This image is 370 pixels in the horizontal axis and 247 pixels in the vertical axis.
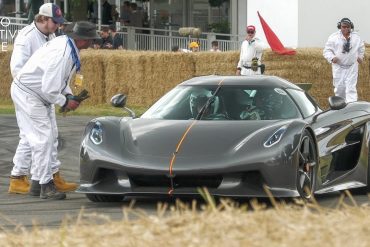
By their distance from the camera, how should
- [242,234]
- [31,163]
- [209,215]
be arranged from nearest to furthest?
[242,234] < [209,215] < [31,163]

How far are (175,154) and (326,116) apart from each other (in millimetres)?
2019

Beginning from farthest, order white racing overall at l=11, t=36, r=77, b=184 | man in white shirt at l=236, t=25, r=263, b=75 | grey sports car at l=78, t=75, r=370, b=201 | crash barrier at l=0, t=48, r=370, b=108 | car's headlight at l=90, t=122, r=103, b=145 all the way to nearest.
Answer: crash barrier at l=0, t=48, r=370, b=108 → man in white shirt at l=236, t=25, r=263, b=75 → white racing overall at l=11, t=36, r=77, b=184 → car's headlight at l=90, t=122, r=103, b=145 → grey sports car at l=78, t=75, r=370, b=201

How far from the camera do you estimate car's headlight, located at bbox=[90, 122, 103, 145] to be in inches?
428

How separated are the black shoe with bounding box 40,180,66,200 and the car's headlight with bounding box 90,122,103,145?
2.83ft

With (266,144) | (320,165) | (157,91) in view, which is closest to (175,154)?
(266,144)

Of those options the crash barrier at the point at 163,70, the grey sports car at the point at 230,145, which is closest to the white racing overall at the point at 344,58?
the crash barrier at the point at 163,70

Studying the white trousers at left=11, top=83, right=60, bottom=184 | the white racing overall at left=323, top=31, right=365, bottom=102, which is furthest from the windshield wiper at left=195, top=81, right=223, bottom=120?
the white racing overall at left=323, top=31, right=365, bottom=102

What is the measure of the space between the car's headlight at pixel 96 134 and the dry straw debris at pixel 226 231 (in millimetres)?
4393

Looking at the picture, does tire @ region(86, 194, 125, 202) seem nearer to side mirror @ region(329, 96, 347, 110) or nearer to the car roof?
the car roof

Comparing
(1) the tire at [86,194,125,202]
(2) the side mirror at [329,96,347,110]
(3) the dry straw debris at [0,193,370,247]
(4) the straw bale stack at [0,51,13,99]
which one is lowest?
(4) the straw bale stack at [0,51,13,99]

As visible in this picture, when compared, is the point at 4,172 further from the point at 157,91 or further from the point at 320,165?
the point at 157,91

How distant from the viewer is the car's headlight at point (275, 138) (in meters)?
10.4

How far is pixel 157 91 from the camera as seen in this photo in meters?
27.6

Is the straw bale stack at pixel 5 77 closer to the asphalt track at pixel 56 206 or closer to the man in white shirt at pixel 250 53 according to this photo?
the man in white shirt at pixel 250 53
